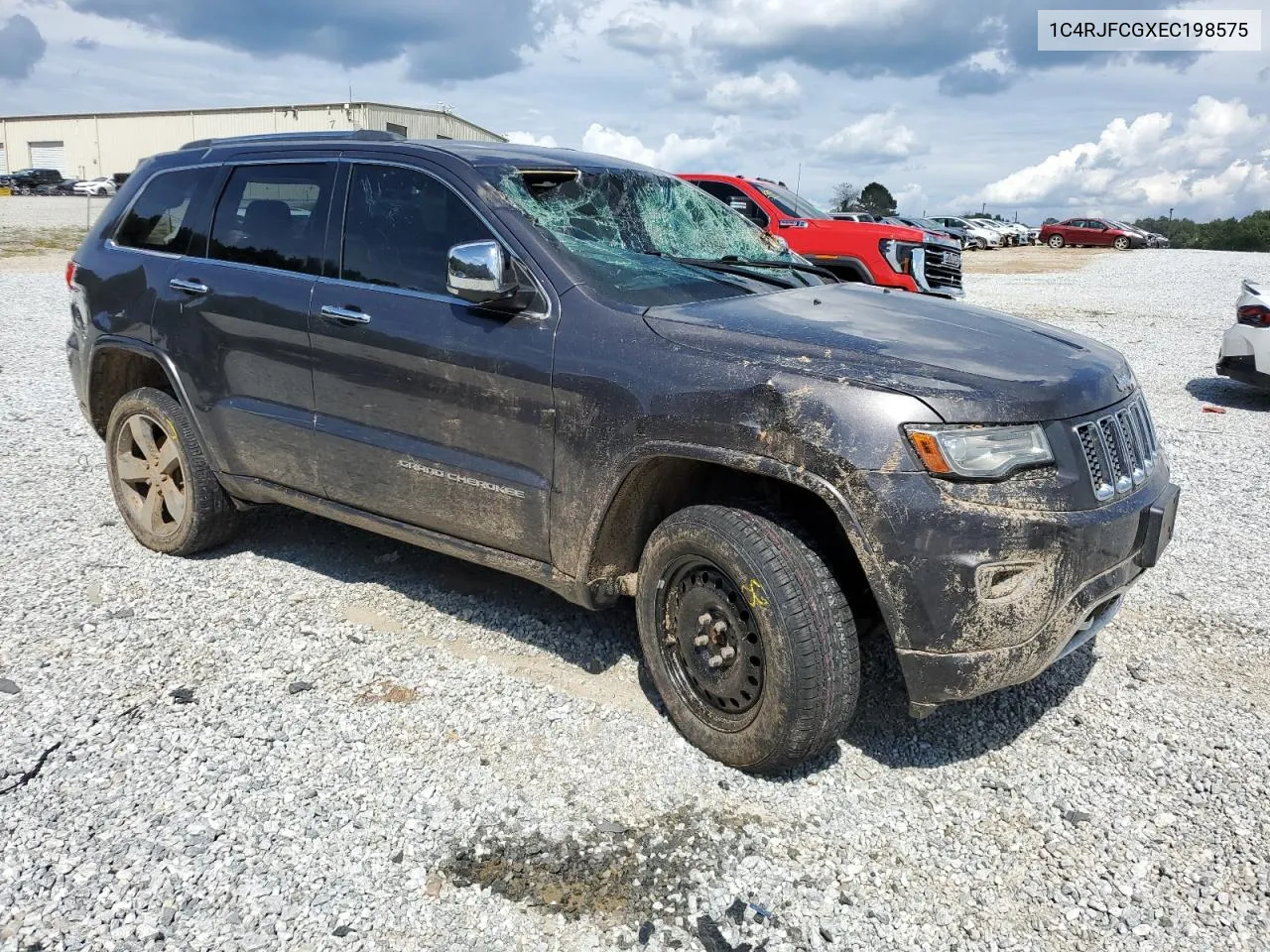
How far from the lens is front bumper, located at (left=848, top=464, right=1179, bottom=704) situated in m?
2.66

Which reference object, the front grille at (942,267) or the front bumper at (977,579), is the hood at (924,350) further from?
the front grille at (942,267)

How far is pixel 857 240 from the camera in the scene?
12789 mm

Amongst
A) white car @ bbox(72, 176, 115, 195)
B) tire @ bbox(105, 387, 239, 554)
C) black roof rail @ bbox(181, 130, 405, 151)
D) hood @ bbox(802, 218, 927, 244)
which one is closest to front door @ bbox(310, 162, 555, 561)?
black roof rail @ bbox(181, 130, 405, 151)

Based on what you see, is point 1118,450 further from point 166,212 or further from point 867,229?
point 867,229

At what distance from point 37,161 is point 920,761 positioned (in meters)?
87.8

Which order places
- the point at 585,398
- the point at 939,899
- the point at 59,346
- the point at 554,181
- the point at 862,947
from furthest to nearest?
the point at 59,346 < the point at 554,181 < the point at 585,398 < the point at 939,899 < the point at 862,947

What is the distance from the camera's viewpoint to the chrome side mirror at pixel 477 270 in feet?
10.6

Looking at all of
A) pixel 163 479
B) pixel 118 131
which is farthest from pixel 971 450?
pixel 118 131

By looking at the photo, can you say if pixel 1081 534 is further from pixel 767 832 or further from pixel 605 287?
pixel 605 287

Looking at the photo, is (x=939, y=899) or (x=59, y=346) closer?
(x=939, y=899)

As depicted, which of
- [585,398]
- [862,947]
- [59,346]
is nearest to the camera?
[862,947]

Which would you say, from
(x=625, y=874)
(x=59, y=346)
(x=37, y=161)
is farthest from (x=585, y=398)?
(x=37, y=161)

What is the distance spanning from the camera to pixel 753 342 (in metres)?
2.99

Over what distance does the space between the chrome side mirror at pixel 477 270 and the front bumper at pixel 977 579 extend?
55.1 inches
